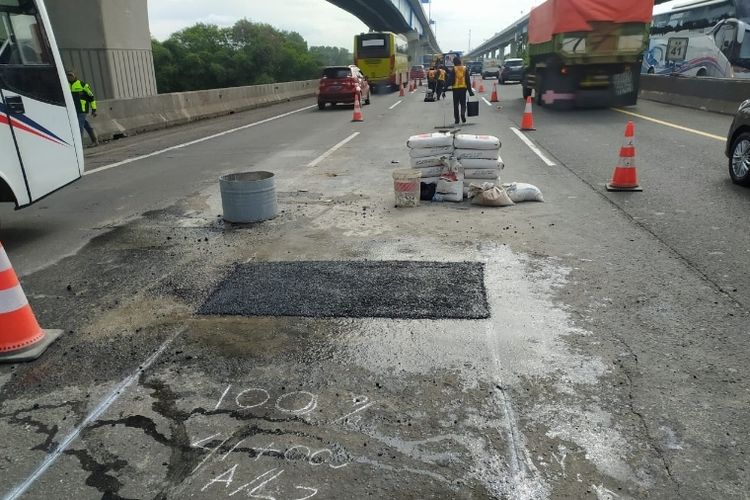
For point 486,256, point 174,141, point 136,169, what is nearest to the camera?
point 486,256

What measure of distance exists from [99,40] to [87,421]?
1874cm

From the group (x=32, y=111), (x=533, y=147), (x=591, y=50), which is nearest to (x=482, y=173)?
(x=533, y=147)

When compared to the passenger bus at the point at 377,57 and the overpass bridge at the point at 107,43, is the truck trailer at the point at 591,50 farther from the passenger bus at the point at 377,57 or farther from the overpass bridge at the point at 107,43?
the passenger bus at the point at 377,57

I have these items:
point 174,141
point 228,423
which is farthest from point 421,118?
point 228,423

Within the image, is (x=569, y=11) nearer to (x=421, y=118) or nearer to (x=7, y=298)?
(x=421, y=118)

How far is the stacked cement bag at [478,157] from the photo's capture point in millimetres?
7391

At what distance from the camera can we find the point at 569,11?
58.5ft

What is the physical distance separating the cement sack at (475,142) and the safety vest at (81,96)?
32.3 feet

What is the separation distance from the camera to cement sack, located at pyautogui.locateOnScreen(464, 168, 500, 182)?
7.61 metres

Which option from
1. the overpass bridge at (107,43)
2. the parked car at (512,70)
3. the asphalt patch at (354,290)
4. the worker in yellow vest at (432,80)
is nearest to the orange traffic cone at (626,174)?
the asphalt patch at (354,290)

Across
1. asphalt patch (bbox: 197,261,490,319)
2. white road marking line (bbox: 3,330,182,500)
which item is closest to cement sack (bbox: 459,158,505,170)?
asphalt patch (bbox: 197,261,490,319)

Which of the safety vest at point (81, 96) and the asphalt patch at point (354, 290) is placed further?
the safety vest at point (81, 96)

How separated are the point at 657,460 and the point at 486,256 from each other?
3057 mm

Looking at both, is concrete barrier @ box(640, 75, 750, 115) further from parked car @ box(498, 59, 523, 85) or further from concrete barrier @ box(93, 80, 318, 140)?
parked car @ box(498, 59, 523, 85)
